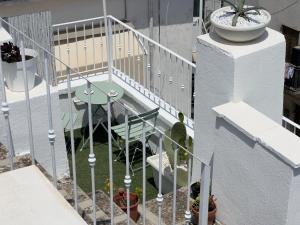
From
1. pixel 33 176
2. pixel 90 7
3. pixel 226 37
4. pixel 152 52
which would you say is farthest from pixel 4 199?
pixel 152 52

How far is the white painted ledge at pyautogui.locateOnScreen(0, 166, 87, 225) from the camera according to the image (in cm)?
382

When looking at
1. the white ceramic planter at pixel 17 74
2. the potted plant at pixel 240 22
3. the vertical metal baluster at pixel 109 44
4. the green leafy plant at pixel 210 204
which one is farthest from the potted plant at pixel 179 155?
the vertical metal baluster at pixel 109 44

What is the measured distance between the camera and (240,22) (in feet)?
18.2

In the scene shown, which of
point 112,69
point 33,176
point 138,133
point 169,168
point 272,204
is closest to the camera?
point 33,176

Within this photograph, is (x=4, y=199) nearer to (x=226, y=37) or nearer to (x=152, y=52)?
(x=226, y=37)

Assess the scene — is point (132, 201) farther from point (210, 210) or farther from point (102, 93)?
point (102, 93)

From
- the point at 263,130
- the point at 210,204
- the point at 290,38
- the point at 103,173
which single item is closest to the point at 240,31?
the point at 263,130

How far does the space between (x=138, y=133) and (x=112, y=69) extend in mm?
1480

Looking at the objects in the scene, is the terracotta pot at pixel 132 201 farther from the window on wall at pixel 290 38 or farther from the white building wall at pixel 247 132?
the window on wall at pixel 290 38

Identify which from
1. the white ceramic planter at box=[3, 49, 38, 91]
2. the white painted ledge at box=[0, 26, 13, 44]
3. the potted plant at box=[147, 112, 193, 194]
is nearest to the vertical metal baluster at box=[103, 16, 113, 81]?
the potted plant at box=[147, 112, 193, 194]

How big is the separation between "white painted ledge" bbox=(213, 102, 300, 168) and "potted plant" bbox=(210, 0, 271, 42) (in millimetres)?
585

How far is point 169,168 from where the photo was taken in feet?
24.5

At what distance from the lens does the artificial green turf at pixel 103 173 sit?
865cm

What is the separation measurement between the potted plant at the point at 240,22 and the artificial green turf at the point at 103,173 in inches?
137
